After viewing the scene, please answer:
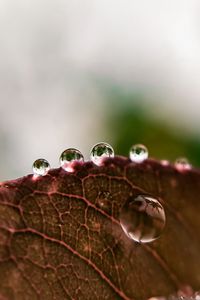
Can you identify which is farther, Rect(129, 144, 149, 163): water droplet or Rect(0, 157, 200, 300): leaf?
Rect(129, 144, 149, 163): water droplet

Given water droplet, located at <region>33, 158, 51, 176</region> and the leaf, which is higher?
water droplet, located at <region>33, 158, 51, 176</region>

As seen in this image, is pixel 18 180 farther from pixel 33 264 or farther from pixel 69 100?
pixel 69 100

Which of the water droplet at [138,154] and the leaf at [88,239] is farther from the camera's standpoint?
the water droplet at [138,154]

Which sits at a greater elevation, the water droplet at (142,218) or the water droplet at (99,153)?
the water droplet at (99,153)
